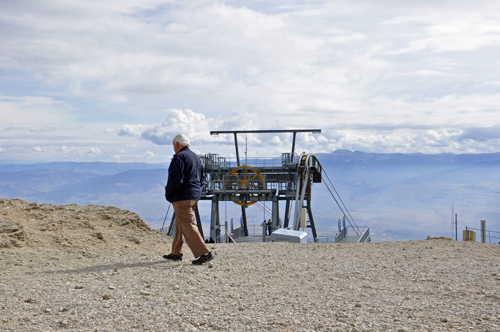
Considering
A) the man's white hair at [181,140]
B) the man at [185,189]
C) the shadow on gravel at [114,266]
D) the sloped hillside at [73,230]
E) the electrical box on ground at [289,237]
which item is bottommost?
the electrical box on ground at [289,237]

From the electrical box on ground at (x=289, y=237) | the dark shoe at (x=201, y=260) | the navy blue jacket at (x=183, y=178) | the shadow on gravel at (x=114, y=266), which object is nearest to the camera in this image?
the shadow on gravel at (x=114, y=266)

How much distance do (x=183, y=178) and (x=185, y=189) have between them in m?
0.25

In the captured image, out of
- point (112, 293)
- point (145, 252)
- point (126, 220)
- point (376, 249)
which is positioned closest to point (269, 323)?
point (112, 293)

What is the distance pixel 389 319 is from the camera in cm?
458

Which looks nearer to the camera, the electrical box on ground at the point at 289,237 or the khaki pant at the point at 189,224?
the khaki pant at the point at 189,224

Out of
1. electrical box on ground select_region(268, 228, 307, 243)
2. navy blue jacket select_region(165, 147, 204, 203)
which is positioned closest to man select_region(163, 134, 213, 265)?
navy blue jacket select_region(165, 147, 204, 203)

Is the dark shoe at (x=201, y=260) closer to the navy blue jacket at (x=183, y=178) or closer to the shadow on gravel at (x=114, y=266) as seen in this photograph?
the shadow on gravel at (x=114, y=266)

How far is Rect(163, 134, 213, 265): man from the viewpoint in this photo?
7.54 metres

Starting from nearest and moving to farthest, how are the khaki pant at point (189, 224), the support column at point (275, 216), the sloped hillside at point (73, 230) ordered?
Answer: the khaki pant at point (189, 224) < the sloped hillside at point (73, 230) < the support column at point (275, 216)

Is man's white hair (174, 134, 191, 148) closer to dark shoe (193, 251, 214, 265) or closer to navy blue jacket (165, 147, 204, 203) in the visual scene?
navy blue jacket (165, 147, 204, 203)

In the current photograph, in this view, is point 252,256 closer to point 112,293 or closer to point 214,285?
point 214,285

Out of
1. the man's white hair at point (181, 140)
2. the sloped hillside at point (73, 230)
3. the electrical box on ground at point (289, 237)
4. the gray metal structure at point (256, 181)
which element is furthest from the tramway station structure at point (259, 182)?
the man's white hair at point (181, 140)

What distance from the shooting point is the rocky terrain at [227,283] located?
4.56 metres

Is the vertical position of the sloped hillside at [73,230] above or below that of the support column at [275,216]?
above
